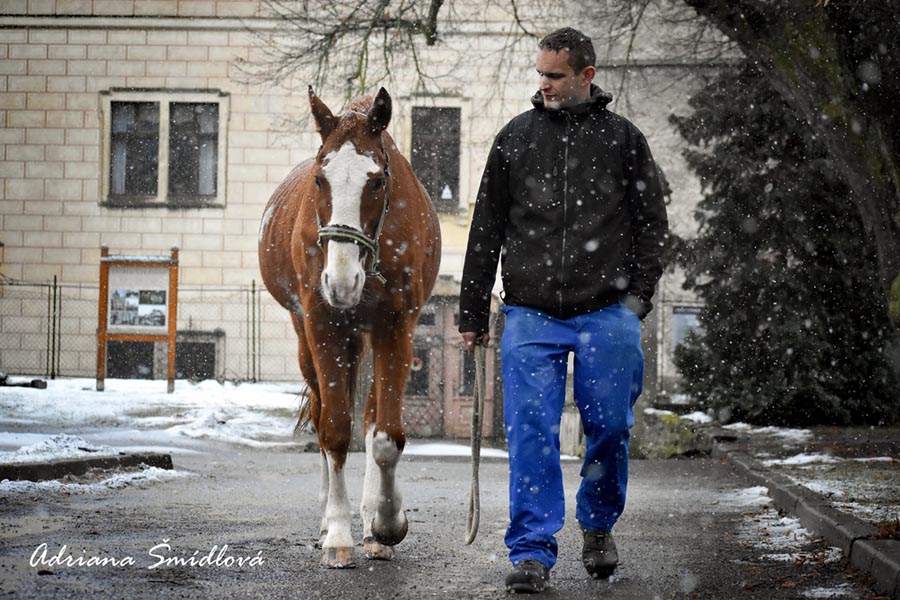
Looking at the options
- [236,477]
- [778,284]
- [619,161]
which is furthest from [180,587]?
[778,284]

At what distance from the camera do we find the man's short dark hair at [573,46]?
5520 millimetres

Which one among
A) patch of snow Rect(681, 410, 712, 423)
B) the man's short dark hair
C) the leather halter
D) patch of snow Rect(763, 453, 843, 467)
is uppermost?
the man's short dark hair

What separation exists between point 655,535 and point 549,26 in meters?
16.9

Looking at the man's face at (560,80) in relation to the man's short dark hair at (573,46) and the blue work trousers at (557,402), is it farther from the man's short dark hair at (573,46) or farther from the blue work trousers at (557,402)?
the blue work trousers at (557,402)

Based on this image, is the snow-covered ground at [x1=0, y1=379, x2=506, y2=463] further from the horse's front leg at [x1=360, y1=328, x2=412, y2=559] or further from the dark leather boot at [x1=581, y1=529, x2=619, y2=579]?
the dark leather boot at [x1=581, y1=529, x2=619, y2=579]

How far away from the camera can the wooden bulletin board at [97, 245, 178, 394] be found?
21.4 metres

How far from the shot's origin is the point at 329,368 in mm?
6156

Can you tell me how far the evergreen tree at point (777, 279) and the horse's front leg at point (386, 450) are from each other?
11388 millimetres

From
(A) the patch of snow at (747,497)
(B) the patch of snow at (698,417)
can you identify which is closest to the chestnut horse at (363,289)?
(A) the patch of snow at (747,497)

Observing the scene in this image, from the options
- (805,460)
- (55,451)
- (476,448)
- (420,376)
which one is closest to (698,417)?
(805,460)

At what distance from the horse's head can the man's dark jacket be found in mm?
518

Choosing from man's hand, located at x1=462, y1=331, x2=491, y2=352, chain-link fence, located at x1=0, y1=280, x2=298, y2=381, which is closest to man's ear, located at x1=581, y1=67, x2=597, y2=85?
man's hand, located at x1=462, y1=331, x2=491, y2=352

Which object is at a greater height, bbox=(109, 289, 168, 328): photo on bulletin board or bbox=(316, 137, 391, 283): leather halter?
bbox=(316, 137, 391, 283): leather halter

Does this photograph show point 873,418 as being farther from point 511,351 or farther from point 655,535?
point 511,351
